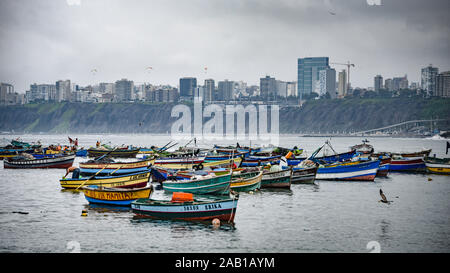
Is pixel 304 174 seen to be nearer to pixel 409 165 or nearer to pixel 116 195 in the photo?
pixel 116 195

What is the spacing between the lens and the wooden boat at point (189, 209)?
31.6m

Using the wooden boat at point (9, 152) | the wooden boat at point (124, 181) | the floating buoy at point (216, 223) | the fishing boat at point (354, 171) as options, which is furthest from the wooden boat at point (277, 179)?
the wooden boat at point (9, 152)

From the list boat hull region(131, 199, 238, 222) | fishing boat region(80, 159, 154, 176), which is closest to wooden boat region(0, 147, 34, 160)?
fishing boat region(80, 159, 154, 176)

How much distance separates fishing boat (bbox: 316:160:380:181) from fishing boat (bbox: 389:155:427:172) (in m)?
14.0

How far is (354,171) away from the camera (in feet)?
182

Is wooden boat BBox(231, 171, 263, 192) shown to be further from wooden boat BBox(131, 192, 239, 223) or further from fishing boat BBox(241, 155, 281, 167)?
fishing boat BBox(241, 155, 281, 167)

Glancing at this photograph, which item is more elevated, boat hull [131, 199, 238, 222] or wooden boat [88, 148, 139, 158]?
wooden boat [88, 148, 139, 158]

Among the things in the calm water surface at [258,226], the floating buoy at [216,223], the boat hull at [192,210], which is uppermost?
the boat hull at [192,210]

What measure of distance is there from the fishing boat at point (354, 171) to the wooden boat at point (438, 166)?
515 inches

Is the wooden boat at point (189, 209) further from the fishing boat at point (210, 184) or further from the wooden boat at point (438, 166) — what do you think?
the wooden boat at point (438, 166)

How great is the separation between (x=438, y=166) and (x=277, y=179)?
26.6m

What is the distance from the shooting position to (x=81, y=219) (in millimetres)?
34094

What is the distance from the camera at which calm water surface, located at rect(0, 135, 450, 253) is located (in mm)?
Result: 28062
